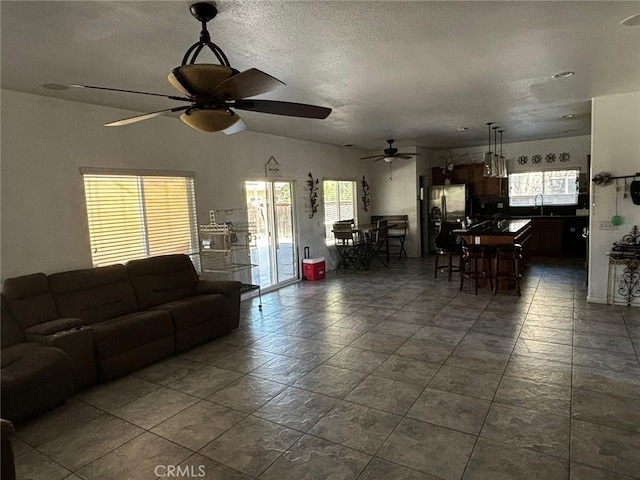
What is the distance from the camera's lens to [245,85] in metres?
2.09

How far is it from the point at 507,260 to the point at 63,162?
615cm

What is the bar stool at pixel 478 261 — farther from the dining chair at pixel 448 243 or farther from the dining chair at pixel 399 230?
the dining chair at pixel 399 230

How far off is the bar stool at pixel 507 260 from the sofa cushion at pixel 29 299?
5.57 meters

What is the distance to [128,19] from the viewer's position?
2369 millimetres

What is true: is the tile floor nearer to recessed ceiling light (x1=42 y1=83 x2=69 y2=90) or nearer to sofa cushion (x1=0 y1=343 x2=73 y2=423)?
sofa cushion (x1=0 y1=343 x2=73 y2=423)

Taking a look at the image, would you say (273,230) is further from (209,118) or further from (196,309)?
(209,118)

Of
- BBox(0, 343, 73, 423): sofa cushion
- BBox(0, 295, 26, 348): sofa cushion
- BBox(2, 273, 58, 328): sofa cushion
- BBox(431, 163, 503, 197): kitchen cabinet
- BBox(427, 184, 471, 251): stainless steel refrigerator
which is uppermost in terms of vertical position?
BBox(431, 163, 503, 197): kitchen cabinet

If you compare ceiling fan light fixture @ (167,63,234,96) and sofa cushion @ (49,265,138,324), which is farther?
sofa cushion @ (49,265,138,324)

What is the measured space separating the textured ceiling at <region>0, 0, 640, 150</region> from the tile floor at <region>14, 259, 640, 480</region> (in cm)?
263

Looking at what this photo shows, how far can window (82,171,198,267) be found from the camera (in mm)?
4297

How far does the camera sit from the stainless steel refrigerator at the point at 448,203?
366 inches

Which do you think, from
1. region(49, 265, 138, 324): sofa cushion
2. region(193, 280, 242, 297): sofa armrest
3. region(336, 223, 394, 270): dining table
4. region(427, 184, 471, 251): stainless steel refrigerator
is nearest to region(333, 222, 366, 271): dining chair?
region(336, 223, 394, 270): dining table

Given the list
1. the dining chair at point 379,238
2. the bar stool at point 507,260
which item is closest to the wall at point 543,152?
the dining chair at point 379,238

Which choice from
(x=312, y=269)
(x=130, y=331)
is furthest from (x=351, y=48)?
(x=312, y=269)
